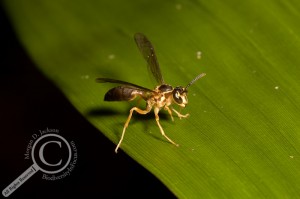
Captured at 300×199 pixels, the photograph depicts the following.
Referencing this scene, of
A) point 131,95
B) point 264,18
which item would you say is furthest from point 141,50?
point 264,18

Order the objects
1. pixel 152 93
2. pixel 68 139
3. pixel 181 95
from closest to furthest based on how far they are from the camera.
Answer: pixel 181 95 → pixel 152 93 → pixel 68 139

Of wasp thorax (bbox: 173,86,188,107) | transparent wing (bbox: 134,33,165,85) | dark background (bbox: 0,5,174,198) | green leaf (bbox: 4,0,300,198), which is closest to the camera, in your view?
green leaf (bbox: 4,0,300,198)

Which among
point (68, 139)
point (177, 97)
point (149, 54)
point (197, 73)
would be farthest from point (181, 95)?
point (68, 139)

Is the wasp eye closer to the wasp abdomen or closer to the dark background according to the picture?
the wasp abdomen

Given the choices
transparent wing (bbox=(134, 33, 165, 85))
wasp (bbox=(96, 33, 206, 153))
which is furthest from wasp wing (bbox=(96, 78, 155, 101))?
transparent wing (bbox=(134, 33, 165, 85))

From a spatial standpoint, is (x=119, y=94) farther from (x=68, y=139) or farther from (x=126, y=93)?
(x=68, y=139)

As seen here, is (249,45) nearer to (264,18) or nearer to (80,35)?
(264,18)
